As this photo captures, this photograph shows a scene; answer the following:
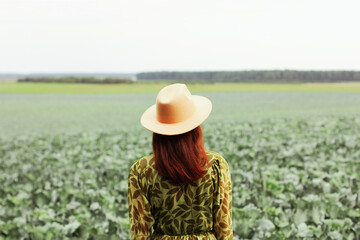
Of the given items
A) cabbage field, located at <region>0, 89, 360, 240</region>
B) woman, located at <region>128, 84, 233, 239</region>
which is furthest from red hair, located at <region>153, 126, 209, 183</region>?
cabbage field, located at <region>0, 89, 360, 240</region>

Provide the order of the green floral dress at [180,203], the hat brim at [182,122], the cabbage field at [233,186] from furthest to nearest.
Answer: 1. the cabbage field at [233,186]
2. the green floral dress at [180,203]
3. the hat brim at [182,122]

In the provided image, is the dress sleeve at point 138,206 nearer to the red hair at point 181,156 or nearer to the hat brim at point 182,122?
the red hair at point 181,156

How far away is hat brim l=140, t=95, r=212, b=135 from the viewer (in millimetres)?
2322

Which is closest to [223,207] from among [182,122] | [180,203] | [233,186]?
[180,203]

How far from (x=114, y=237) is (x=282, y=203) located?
237 cm

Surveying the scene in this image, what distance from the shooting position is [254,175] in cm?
757

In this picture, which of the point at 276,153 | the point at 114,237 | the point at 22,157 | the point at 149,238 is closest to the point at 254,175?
the point at 276,153

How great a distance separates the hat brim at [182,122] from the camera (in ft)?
7.62

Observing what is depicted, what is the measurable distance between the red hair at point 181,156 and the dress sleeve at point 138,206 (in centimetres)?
14

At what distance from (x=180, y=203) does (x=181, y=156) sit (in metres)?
0.30

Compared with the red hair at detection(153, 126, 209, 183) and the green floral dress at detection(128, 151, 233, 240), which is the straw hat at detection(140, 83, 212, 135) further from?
the green floral dress at detection(128, 151, 233, 240)

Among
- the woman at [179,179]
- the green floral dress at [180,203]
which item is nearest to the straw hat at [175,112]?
the woman at [179,179]

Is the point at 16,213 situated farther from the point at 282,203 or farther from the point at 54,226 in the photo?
the point at 282,203

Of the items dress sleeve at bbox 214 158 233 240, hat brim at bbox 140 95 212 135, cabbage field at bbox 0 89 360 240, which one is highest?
hat brim at bbox 140 95 212 135
